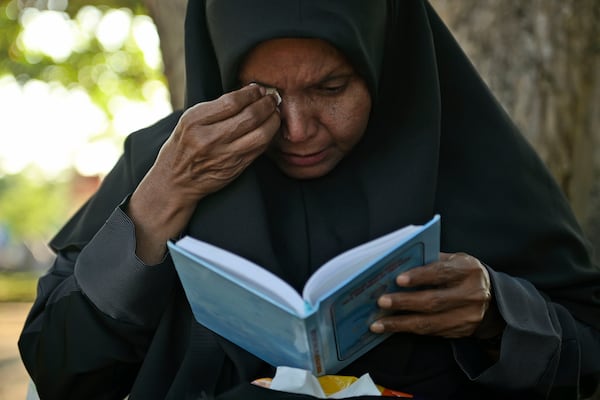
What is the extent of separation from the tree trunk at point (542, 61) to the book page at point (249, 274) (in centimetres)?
180

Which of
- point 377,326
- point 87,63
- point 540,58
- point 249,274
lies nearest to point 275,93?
point 249,274

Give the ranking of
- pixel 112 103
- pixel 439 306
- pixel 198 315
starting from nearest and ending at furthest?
pixel 439 306 → pixel 198 315 → pixel 112 103

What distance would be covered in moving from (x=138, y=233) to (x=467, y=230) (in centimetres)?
Answer: 86

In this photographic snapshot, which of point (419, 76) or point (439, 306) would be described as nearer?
point (439, 306)

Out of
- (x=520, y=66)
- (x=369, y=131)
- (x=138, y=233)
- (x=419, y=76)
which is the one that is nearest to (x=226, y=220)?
(x=138, y=233)

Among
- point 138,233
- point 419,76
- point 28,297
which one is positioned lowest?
point 28,297

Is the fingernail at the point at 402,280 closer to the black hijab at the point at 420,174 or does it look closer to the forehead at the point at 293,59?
the black hijab at the point at 420,174

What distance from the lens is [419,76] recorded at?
2.20 metres

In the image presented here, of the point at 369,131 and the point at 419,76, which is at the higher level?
the point at 419,76

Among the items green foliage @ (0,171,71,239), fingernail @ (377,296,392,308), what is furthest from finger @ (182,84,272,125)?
green foliage @ (0,171,71,239)

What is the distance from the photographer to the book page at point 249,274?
1.68 meters

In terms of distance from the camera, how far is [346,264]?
172 centimetres

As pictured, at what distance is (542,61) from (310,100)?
4.88ft

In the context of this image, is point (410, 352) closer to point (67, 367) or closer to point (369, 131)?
point (369, 131)
